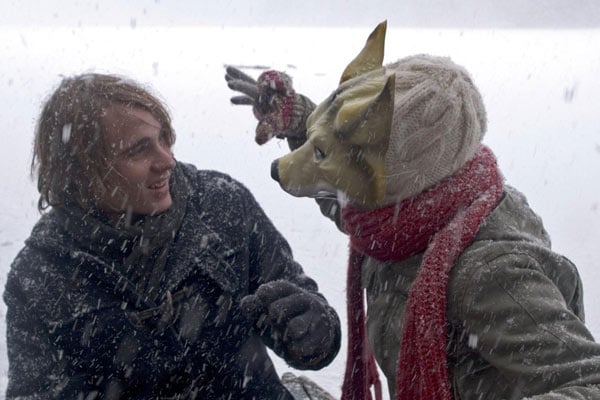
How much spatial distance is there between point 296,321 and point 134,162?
0.59 m

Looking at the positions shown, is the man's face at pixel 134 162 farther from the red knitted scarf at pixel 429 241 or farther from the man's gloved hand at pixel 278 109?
the red knitted scarf at pixel 429 241

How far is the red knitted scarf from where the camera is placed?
1.08 metres

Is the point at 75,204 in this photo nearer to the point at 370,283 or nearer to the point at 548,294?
the point at 370,283

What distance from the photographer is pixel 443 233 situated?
111cm

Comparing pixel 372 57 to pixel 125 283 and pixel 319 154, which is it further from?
pixel 125 283

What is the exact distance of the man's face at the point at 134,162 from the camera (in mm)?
1616

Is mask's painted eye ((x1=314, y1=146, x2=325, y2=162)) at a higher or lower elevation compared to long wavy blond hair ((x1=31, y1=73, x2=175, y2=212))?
lower

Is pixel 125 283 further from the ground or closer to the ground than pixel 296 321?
further from the ground

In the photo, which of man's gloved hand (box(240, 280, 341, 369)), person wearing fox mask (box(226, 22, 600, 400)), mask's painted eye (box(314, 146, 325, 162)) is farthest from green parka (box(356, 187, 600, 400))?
man's gloved hand (box(240, 280, 341, 369))

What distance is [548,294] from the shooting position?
39.4 inches

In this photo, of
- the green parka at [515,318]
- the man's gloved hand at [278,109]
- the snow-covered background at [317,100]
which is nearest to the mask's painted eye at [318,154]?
the green parka at [515,318]

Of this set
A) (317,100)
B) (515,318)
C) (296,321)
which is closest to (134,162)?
(296,321)

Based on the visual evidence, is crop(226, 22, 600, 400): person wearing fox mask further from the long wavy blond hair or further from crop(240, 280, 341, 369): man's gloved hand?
the long wavy blond hair

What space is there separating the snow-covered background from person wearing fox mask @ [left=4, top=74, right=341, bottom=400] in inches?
8.4
